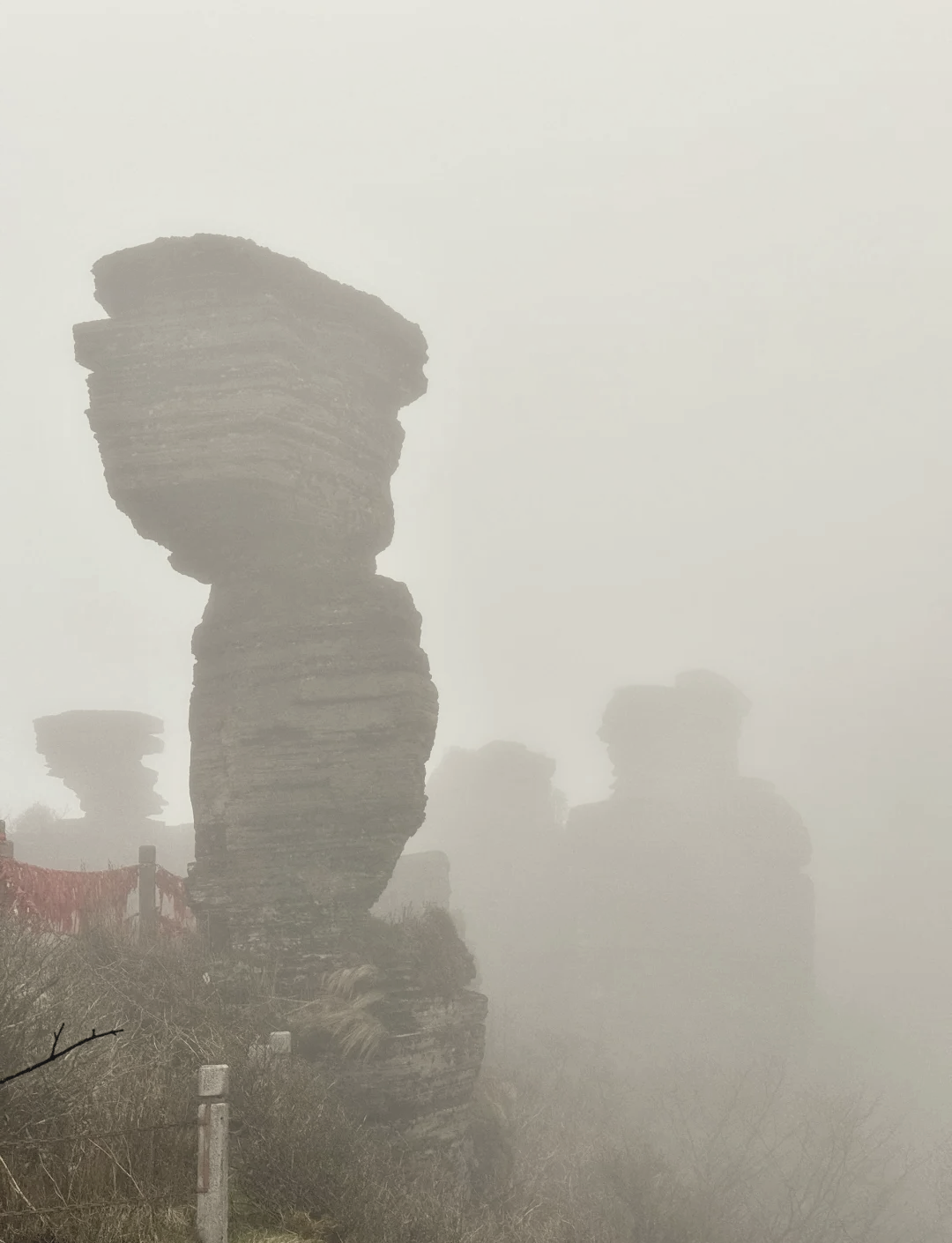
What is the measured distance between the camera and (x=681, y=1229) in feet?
51.9

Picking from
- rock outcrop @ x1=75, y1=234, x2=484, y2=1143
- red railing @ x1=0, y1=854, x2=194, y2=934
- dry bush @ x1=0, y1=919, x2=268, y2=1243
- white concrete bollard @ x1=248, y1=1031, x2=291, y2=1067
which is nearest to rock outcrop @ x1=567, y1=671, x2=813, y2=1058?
rock outcrop @ x1=75, y1=234, x2=484, y2=1143

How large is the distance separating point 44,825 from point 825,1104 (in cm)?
3323

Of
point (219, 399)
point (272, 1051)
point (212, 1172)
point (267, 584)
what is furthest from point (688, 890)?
point (212, 1172)

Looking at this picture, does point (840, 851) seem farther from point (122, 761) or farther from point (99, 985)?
point (99, 985)

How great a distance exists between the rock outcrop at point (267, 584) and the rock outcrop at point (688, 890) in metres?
26.1

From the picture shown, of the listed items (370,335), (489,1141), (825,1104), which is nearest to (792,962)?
(825,1104)

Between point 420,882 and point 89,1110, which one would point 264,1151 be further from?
point 420,882

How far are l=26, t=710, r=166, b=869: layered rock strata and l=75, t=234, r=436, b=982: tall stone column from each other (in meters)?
30.4

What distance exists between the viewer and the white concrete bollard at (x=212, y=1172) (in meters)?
5.84

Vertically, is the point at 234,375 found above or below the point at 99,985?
above

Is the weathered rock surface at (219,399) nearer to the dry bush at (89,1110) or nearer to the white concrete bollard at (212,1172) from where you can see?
the dry bush at (89,1110)

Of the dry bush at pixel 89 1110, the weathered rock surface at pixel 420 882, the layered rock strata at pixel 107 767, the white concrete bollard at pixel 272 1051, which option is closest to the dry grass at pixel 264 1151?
the dry bush at pixel 89 1110

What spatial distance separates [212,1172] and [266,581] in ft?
36.9

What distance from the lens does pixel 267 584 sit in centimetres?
1611
